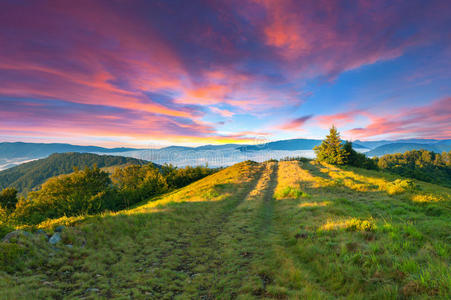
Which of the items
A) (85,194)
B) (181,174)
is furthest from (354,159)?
(85,194)

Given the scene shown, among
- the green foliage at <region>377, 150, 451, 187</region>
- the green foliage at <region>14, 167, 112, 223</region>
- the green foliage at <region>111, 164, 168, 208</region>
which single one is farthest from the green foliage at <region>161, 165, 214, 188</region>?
the green foliage at <region>377, 150, 451, 187</region>

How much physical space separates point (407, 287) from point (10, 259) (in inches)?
513

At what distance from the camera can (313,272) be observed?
6695 mm

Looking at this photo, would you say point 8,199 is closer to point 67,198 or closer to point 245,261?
point 67,198

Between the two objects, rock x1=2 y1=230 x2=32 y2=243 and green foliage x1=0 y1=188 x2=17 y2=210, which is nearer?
rock x1=2 y1=230 x2=32 y2=243

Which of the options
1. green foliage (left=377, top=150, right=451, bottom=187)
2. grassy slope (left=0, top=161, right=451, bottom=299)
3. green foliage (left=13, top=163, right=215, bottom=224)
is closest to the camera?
grassy slope (left=0, top=161, right=451, bottom=299)

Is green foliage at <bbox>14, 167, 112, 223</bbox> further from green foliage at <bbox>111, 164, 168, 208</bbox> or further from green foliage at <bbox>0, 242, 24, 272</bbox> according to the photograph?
green foliage at <bbox>0, 242, 24, 272</bbox>

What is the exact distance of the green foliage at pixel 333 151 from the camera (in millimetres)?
64125

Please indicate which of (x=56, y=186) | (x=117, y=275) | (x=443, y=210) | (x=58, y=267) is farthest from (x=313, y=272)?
(x=56, y=186)

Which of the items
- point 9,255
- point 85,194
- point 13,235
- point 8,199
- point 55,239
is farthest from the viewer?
point 8,199

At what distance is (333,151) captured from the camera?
66812mm

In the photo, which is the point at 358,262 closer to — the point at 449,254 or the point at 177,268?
the point at 449,254

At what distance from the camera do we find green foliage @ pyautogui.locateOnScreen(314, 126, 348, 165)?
64.1 m

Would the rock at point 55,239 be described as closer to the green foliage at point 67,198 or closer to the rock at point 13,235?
the rock at point 13,235
